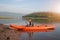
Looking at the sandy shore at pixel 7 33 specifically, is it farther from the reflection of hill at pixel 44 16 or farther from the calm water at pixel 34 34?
the reflection of hill at pixel 44 16

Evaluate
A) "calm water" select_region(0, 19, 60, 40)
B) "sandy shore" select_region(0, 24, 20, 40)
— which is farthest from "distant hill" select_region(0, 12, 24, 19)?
"sandy shore" select_region(0, 24, 20, 40)

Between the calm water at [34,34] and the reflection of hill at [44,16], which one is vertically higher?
the reflection of hill at [44,16]

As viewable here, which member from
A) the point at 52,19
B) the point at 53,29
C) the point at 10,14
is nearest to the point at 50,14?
the point at 52,19

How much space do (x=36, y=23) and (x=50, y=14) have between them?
371mm

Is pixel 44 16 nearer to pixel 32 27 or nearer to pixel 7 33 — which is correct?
pixel 32 27

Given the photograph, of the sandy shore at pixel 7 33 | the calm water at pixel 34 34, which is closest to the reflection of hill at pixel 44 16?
the calm water at pixel 34 34

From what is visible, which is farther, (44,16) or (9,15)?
(44,16)

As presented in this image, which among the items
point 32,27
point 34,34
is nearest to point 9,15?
point 32,27

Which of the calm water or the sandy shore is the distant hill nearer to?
the calm water

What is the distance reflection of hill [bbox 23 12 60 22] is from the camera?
2.79m

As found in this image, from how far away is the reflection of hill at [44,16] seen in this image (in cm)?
279

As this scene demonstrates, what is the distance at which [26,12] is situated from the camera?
111 inches

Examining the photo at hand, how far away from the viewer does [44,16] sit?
2906mm

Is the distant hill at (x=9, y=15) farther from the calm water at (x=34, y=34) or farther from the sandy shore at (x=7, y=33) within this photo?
the sandy shore at (x=7, y=33)
